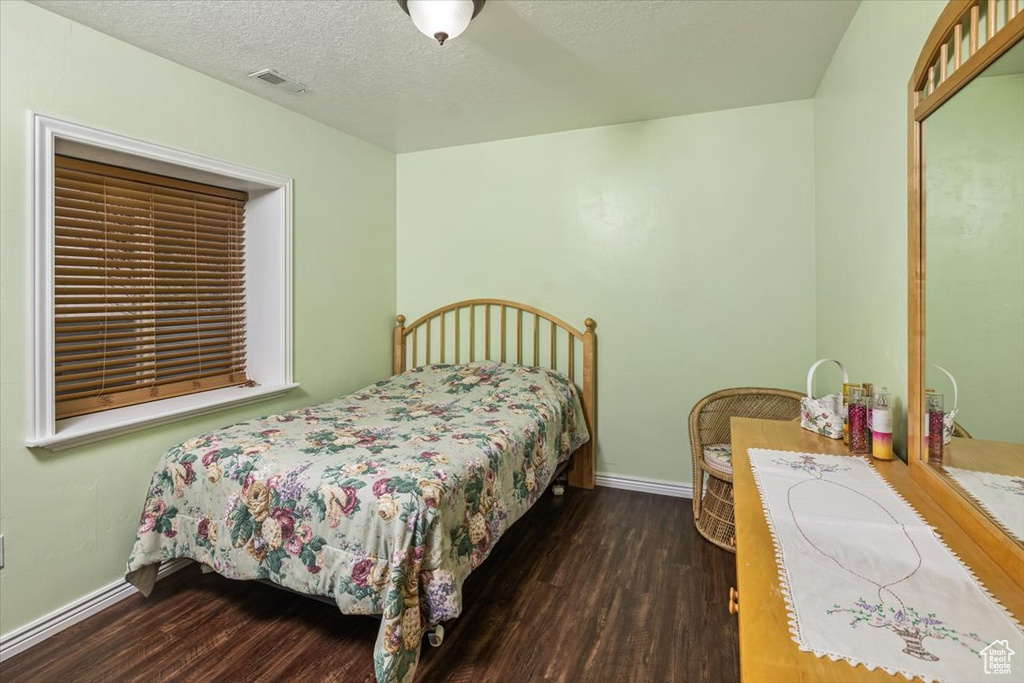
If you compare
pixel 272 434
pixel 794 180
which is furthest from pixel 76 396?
pixel 794 180

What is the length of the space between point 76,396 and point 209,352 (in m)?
0.65

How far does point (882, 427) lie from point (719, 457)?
1.12 meters

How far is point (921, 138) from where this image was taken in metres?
1.30

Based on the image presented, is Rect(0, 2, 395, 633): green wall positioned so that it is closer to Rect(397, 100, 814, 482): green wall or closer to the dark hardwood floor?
the dark hardwood floor

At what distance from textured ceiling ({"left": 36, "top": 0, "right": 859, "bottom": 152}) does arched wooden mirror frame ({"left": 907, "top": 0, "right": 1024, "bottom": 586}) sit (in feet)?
2.82

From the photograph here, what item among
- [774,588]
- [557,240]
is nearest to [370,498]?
[774,588]

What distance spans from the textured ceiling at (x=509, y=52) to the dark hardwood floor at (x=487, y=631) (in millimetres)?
2345

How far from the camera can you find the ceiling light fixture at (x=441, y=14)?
1.65 m

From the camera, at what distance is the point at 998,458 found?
956 millimetres

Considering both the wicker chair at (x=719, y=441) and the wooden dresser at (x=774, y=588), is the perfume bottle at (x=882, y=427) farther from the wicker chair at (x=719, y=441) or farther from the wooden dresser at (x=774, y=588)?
the wicker chair at (x=719, y=441)

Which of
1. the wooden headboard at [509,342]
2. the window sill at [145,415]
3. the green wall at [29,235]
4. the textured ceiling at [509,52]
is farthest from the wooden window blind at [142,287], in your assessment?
the wooden headboard at [509,342]

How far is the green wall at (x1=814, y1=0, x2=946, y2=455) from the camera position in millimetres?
1457

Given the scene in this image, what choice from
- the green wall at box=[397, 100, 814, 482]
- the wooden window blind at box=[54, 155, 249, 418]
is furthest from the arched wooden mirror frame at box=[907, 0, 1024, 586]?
the wooden window blind at box=[54, 155, 249, 418]

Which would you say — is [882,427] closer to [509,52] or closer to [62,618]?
[509,52]
